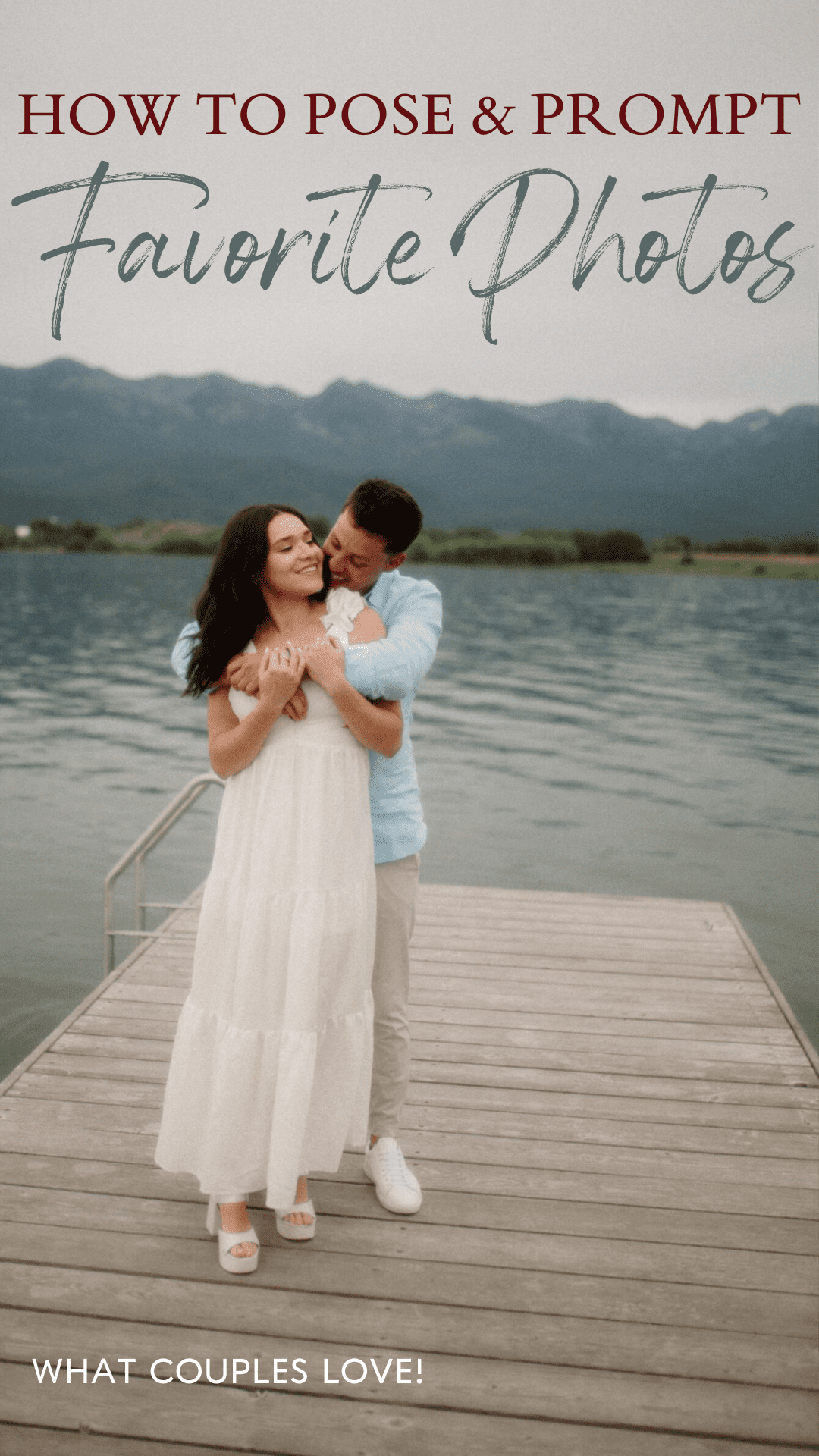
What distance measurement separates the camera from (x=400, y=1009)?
2.64 m

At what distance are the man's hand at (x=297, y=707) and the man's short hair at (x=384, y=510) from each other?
14.7 inches

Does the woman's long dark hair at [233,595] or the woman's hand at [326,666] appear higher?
the woman's long dark hair at [233,595]

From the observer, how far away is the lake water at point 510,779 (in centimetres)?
902

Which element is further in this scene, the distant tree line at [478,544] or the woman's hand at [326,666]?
the distant tree line at [478,544]

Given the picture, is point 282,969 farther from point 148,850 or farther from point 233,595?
point 148,850

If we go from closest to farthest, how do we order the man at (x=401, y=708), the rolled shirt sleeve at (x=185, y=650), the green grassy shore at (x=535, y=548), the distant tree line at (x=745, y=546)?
1. the man at (x=401, y=708)
2. the rolled shirt sleeve at (x=185, y=650)
3. the distant tree line at (x=745, y=546)
4. the green grassy shore at (x=535, y=548)

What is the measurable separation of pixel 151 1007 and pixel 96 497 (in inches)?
5599

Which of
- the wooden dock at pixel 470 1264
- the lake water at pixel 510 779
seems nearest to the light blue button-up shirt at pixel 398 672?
the wooden dock at pixel 470 1264

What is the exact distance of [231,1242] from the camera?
7.92ft

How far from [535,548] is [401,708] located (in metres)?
83.7

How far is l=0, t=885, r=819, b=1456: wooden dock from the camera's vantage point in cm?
202

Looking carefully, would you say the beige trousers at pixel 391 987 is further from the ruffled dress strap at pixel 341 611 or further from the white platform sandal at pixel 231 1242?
the ruffled dress strap at pixel 341 611

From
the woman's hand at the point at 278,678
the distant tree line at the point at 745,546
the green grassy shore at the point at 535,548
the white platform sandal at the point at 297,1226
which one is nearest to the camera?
the woman's hand at the point at 278,678

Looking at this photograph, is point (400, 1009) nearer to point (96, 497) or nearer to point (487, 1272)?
point (487, 1272)
